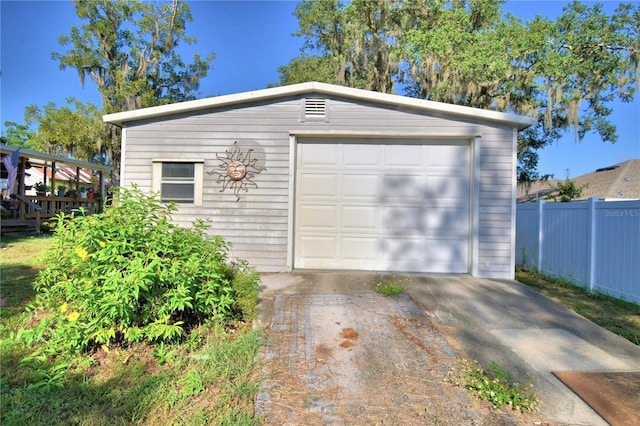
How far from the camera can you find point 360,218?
6027 mm

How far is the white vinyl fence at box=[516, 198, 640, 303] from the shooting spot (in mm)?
4984

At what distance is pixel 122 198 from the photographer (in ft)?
11.3

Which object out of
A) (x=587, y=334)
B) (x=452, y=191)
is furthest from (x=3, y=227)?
(x=587, y=334)

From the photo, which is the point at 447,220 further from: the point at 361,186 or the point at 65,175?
the point at 65,175

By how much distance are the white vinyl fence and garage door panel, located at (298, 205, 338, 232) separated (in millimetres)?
4201

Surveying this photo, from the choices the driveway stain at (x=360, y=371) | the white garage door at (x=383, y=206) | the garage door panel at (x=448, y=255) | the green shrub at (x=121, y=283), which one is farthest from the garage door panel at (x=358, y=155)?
the green shrub at (x=121, y=283)

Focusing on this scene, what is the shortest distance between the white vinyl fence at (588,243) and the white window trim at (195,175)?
6497mm

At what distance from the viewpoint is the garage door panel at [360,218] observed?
6.02 m

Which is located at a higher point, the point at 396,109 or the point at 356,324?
the point at 396,109

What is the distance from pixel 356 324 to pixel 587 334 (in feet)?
8.32

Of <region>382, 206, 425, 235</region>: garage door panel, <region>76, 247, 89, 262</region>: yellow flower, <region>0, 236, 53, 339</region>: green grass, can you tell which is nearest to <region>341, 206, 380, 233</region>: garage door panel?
<region>382, 206, 425, 235</region>: garage door panel

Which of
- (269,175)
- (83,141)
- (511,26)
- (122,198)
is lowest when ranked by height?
(122,198)

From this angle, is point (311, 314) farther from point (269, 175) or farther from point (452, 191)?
point (452, 191)

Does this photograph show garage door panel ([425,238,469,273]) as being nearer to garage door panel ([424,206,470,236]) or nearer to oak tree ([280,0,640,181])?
garage door panel ([424,206,470,236])
